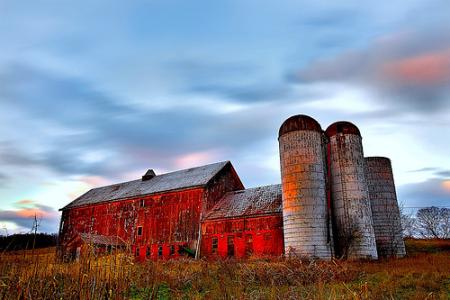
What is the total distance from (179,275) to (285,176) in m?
11.5

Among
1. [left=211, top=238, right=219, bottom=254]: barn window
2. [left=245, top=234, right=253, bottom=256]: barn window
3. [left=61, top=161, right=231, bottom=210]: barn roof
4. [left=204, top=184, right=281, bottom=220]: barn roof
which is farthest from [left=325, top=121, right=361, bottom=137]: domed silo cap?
[left=61, top=161, right=231, bottom=210]: barn roof

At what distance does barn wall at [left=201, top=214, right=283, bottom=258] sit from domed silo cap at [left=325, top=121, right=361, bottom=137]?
6.93 meters

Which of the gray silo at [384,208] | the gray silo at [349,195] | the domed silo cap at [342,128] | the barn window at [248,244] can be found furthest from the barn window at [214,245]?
the domed silo cap at [342,128]

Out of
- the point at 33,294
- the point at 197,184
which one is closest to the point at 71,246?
the point at 197,184

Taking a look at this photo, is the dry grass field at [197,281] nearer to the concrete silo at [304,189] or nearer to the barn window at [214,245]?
the concrete silo at [304,189]

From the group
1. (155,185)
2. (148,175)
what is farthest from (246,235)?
(148,175)

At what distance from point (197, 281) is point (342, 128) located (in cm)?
1577

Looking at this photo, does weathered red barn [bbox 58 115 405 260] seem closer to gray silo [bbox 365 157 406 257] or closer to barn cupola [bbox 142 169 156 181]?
gray silo [bbox 365 157 406 257]

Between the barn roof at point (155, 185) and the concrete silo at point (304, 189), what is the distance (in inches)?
434

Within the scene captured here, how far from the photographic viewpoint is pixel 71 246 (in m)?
34.2

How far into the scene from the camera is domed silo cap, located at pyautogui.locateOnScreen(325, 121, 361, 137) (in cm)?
2377

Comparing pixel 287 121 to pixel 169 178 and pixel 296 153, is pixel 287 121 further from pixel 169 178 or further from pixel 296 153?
pixel 169 178

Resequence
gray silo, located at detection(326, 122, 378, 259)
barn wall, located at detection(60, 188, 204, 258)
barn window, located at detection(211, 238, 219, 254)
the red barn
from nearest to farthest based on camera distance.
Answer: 1. gray silo, located at detection(326, 122, 378, 259)
2. the red barn
3. barn window, located at detection(211, 238, 219, 254)
4. barn wall, located at detection(60, 188, 204, 258)

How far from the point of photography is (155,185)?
36.8 m
